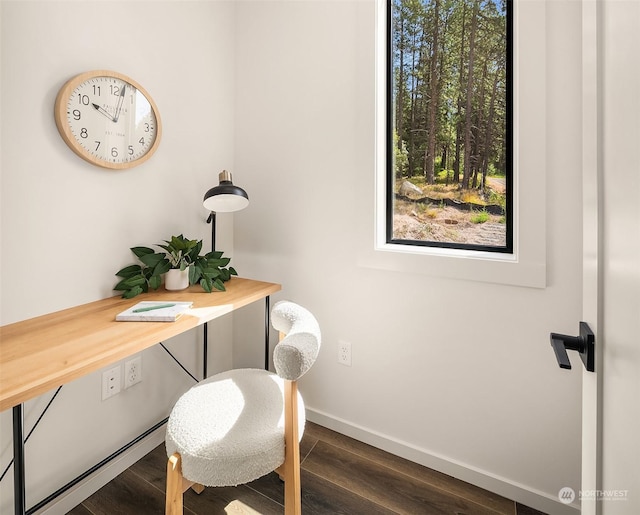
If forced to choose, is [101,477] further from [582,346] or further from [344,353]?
[582,346]

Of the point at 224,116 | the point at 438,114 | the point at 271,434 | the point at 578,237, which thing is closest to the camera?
the point at 271,434

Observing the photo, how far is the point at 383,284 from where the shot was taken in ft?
5.20

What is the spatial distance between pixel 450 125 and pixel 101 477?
6.82ft

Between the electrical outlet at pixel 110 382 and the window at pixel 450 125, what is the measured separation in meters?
1.34

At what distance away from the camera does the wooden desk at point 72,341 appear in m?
0.81

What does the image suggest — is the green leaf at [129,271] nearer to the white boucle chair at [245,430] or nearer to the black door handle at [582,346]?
the white boucle chair at [245,430]

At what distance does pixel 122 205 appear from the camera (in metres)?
1.47

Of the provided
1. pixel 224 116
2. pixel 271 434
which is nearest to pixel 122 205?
pixel 224 116

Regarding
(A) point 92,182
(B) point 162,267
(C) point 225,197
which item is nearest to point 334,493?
(B) point 162,267

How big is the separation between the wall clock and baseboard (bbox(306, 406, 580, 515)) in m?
1.49

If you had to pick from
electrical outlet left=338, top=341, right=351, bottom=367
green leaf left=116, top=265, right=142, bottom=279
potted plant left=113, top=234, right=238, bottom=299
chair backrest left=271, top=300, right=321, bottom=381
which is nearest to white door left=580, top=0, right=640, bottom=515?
chair backrest left=271, top=300, right=321, bottom=381

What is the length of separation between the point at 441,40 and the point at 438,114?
317 mm

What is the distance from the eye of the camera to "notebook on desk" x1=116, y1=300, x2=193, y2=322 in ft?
3.84

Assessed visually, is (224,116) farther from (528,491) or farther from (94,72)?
(528,491)
